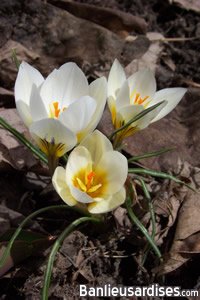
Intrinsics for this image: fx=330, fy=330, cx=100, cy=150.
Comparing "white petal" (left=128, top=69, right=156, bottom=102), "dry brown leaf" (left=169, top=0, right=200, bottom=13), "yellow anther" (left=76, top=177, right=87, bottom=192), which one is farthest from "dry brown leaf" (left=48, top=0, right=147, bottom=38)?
"yellow anther" (left=76, top=177, right=87, bottom=192)

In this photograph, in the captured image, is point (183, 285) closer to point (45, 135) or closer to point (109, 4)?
point (45, 135)

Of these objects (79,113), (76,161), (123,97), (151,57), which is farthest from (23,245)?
(151,57)

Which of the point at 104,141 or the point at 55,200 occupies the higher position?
the point at 104,141

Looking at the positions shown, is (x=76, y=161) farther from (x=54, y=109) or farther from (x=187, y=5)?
(x=187, y=5)

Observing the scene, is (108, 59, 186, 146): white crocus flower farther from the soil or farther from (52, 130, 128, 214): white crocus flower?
the soil

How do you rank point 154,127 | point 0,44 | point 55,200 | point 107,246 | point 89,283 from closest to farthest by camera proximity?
point 89,283, point 107,246, point 55,200, point 154,127, point 0,44

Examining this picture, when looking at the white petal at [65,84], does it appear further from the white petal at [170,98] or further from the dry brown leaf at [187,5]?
the dry brown leaf at [187,5]

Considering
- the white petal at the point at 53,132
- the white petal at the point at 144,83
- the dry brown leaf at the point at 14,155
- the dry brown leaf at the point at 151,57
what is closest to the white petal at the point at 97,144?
the white petal at the point at 53,132

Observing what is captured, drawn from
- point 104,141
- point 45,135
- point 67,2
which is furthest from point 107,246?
point 67,2
